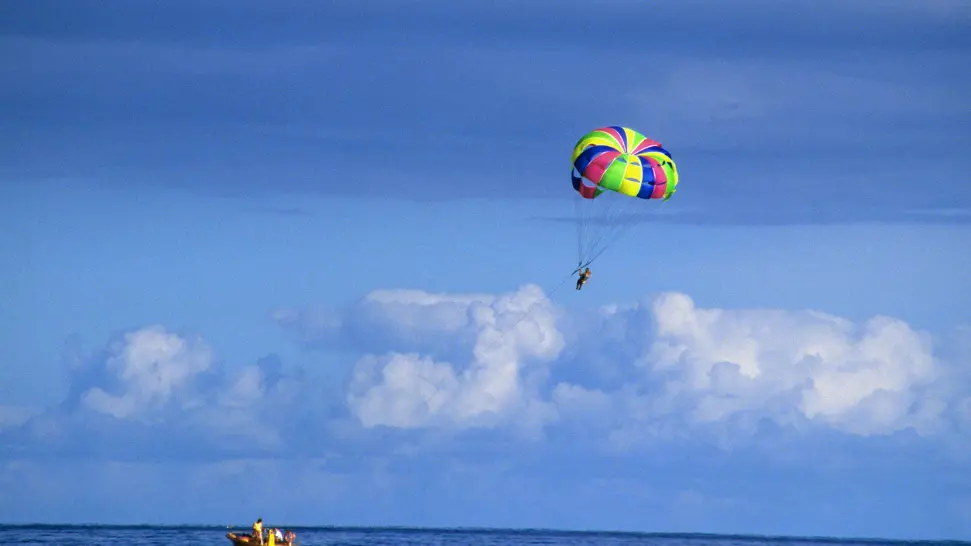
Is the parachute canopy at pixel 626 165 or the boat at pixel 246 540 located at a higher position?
the parachute canopy at pixel 626 165

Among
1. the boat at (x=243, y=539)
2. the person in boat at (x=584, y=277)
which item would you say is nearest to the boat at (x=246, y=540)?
the boat at (x=243, y=539)

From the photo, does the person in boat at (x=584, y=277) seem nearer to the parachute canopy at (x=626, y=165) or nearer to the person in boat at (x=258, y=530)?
the parachute canopy at (x=626, y=165)

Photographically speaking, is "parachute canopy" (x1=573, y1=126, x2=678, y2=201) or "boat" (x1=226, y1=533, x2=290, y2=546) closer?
"parachute canopy" (x1=573, y1=126, x2=678, y2=201)

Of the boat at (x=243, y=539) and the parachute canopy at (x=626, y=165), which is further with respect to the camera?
the boat at (x=243, y=539)

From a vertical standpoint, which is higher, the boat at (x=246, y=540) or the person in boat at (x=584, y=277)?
the person in boat at (x=584, y=277)

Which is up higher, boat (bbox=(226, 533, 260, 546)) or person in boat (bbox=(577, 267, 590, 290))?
person in boat (bbox=(577, 267, 590, 290))

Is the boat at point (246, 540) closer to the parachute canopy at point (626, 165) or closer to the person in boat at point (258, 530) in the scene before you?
the person in boat at point (258, 530)

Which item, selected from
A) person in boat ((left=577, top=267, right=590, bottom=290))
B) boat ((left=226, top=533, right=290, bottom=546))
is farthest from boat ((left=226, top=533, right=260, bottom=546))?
person in boat ((left=577, top=267, right=590, bottom=290))

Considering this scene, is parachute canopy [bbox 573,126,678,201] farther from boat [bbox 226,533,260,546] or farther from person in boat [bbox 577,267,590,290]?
boat [bbox 226,533,260,546]

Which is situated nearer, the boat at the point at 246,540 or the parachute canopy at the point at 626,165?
the parachute canopy at the point at 626,165

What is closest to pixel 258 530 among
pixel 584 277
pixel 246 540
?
pixel 246 540

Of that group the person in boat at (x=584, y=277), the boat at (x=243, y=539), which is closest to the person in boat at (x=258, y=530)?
the boat at (x=243, y=539)

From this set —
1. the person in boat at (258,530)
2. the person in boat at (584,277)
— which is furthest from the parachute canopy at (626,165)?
the person in boat at (258,530)

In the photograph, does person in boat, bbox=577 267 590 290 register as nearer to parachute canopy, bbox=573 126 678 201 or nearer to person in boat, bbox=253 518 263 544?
parachute canopy, bbox=573 126 678 201
